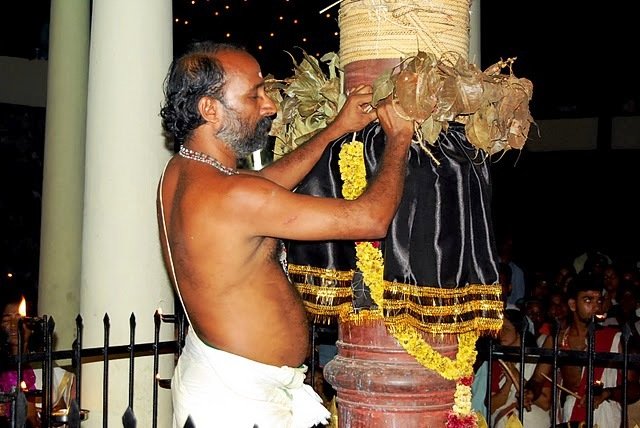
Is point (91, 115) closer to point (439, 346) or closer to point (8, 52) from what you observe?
point (439, 346)

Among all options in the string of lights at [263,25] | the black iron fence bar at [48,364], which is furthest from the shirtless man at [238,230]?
the string of lights at [263,25]

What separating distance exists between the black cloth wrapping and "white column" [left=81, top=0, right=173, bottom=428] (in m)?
2.73

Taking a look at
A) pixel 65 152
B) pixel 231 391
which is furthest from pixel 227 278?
pixel 65 152

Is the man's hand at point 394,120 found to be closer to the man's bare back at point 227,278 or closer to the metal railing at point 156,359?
the man's bare back at point 227,278

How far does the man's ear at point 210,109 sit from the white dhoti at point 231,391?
79 centimetres

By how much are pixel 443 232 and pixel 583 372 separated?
407cm

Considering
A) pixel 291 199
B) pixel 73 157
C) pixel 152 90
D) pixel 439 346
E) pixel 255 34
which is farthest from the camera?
pixel 255 34

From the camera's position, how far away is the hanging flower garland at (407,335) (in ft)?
11.3

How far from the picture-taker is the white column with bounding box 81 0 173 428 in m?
5.88

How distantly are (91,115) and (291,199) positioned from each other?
3089 millimetres

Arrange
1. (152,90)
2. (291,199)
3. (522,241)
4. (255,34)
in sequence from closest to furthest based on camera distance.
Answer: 1. (291,199)
2. (152,90)
3. (255,34)
4. (522,241)

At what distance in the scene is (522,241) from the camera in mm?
17703

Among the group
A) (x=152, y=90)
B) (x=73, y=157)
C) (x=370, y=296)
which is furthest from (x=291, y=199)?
Result: (x=73, y=157)

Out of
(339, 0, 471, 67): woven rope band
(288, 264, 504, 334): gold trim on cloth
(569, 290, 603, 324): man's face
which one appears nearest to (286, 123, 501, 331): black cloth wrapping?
(288, 264, 504, 334): gold trim on cloth
